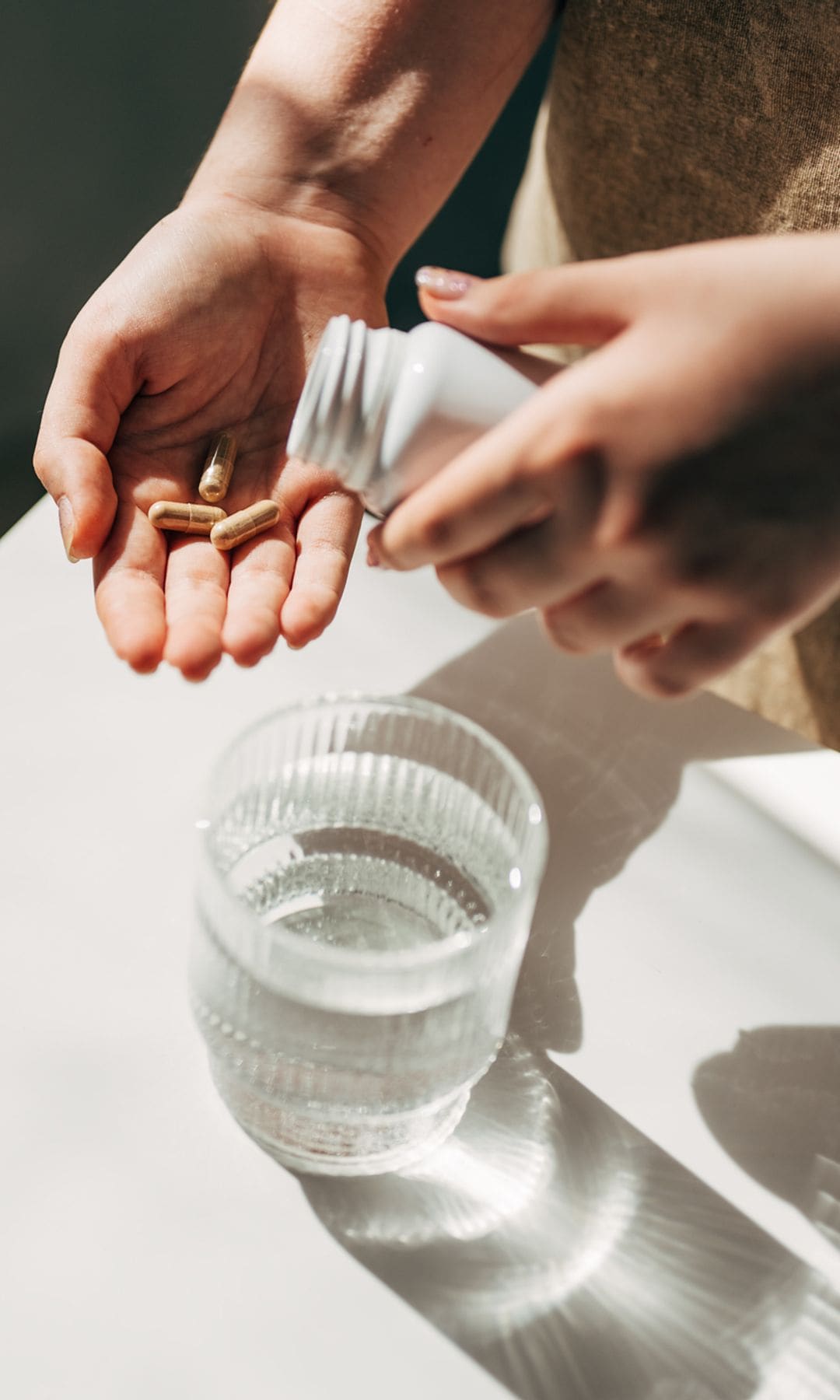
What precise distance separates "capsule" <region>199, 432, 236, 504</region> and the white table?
112 millimetres

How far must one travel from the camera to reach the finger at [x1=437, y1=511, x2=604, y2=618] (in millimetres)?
480

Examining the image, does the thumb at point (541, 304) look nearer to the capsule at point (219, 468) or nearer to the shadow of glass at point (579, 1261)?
the capsule at point (219, 468)

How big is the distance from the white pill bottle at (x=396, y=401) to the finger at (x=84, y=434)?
18 centimetres

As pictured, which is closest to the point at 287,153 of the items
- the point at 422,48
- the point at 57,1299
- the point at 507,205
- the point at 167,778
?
the point at 422,48

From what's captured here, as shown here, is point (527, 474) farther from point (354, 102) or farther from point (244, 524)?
point (354, 102)

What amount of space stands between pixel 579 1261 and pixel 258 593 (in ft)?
1.23

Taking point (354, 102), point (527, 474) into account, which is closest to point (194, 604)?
point (527, 474)

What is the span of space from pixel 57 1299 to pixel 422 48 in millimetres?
872

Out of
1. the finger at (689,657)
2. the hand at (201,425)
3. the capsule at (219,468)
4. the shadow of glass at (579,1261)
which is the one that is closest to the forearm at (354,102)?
the hand at (201,425)

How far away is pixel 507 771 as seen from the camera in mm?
529

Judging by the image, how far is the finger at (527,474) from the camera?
18.0 inches

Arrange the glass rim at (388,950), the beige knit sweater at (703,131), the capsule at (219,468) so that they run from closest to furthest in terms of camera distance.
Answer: the glass rim at (388,950) < the capsule at (219,468) < the beige knit sweater at (703,131)

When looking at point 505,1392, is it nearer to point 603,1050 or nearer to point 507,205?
point 603,1050

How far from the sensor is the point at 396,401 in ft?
1.64
